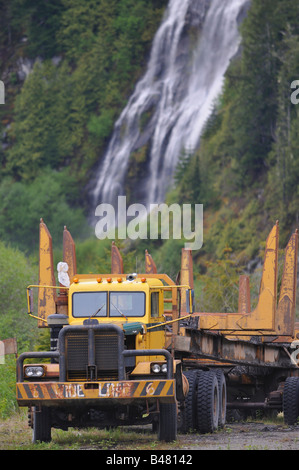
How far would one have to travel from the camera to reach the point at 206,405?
21.7m

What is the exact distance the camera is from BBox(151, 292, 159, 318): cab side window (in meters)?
20.7

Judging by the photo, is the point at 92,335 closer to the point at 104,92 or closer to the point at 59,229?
the point at 59,229

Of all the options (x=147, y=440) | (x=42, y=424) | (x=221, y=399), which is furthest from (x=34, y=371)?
(x=221, y=399)

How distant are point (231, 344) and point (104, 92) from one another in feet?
357

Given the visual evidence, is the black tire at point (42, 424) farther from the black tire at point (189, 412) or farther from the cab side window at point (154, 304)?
the black tire at point (189, 412)

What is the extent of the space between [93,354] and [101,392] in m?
0.69

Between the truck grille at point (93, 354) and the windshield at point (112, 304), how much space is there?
1.35 metres

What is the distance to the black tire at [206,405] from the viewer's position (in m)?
21.7

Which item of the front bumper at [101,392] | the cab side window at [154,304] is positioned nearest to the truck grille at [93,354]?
the front bumper at [101,392]

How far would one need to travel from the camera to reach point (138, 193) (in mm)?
101250

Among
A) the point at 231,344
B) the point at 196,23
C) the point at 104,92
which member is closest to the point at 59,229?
the point at 104,92

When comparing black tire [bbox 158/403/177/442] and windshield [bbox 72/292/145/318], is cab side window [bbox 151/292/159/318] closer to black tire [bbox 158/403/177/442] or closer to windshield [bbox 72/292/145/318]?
windshield [bbox 72/292/145/318]

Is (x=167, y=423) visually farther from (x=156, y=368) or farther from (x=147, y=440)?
(x=156, y=368)

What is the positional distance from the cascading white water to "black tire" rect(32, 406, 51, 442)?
7556 centimetres
